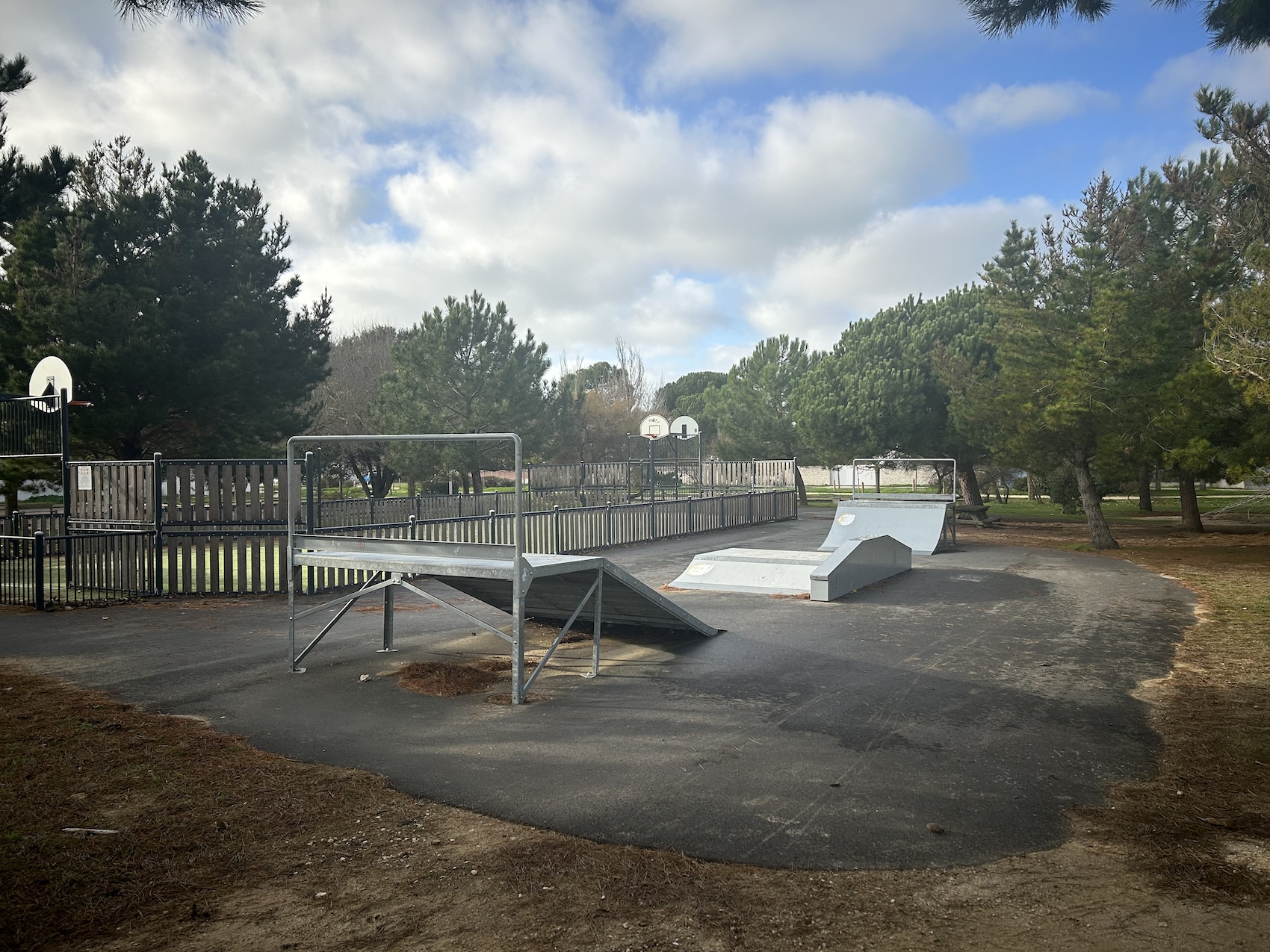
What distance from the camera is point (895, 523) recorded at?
70.6 ft

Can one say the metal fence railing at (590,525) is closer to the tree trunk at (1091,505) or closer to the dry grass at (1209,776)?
the dry grass at (1209,776)

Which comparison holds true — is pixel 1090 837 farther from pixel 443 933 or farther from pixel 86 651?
pixel 86 651

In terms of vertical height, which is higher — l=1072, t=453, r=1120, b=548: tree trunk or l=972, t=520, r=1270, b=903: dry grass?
l=1072, t=453, r=1120, b=548: tree trunk

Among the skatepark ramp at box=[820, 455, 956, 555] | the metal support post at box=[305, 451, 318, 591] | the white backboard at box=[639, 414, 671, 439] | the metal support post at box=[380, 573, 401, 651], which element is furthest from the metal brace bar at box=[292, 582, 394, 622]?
the white backboard at box=[639, 414, 671, 439]

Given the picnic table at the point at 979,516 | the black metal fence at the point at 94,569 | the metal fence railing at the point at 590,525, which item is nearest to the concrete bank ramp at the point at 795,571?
the metal fence railing at the point at 590,525

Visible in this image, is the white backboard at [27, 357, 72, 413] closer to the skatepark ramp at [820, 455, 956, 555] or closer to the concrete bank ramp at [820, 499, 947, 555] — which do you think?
the skatepark ramp at [820, 455, 956, 555]

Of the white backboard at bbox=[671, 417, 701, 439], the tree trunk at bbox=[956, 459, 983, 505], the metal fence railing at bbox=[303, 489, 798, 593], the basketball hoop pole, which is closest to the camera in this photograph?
the basketball hoop pole

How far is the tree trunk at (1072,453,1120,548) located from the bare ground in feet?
56.9

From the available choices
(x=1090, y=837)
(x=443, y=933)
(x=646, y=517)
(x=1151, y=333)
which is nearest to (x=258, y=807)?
(x=443, y=933)

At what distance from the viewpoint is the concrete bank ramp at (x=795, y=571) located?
1314 centimetres

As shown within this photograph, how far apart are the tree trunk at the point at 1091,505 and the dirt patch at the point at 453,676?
17842mm

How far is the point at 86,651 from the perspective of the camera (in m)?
9.30

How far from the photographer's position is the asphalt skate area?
187 inches

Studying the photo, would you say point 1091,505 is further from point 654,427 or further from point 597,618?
point 597,618
